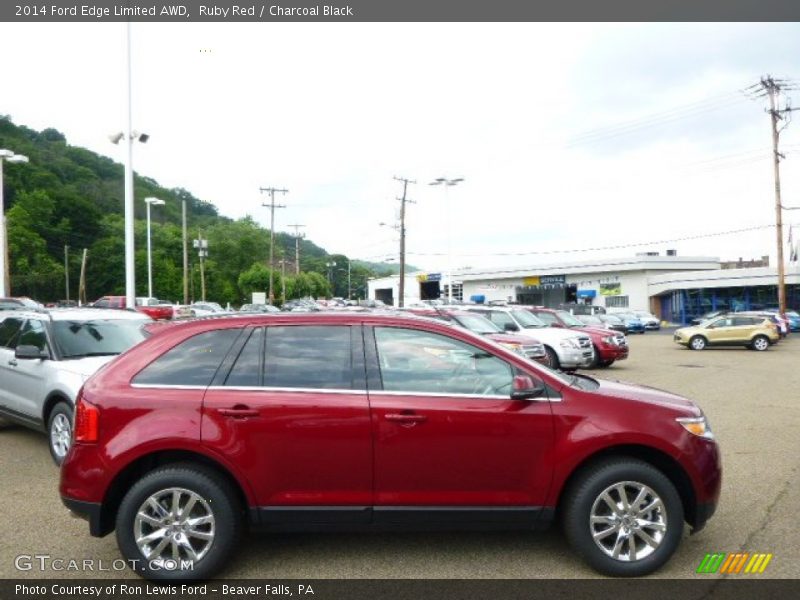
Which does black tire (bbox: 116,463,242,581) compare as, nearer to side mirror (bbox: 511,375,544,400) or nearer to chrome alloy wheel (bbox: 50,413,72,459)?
side mirror (bbox: 511,375,544,400)

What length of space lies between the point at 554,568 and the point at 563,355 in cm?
1242

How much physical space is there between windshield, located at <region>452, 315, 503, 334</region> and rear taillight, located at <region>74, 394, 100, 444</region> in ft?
36.8

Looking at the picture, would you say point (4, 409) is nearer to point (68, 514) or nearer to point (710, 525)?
point (68, 514)

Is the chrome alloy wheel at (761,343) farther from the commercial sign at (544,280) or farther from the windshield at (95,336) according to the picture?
the commercial sign at (544,280)

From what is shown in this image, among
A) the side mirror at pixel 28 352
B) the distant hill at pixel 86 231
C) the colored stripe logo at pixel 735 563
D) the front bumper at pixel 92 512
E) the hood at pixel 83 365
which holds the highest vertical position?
the distant hill at pixel 86 231

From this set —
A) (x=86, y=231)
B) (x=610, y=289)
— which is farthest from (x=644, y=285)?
(x=86, y=231)

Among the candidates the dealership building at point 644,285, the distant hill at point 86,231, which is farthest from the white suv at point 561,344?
the distant hill at point 86,231

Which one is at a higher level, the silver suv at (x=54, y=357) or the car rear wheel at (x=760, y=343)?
the silver suv at (x=54, y=357)

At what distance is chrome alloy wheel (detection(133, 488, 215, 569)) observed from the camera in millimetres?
4164

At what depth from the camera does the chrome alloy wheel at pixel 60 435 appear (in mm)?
7109

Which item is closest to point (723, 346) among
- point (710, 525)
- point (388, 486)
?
point (710, 525)

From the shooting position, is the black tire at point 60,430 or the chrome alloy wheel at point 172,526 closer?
the chrome alloy wheel at point 172,526

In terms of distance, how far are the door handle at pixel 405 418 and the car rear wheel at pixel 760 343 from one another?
25930mm

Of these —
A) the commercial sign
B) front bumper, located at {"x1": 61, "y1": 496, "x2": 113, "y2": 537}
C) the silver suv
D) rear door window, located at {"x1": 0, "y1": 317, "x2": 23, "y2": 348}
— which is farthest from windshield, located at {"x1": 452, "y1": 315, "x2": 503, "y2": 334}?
the commercial sign
